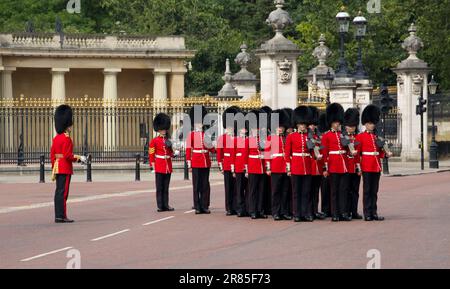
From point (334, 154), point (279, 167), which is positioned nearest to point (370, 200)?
point (334, 154)

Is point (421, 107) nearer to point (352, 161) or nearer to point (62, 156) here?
point (352, 161)

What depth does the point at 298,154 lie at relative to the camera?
2259cm

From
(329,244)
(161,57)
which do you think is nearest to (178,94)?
(161,57)

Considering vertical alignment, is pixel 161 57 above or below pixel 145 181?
above

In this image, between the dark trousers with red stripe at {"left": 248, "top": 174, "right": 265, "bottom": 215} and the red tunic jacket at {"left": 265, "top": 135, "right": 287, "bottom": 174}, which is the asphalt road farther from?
the red tunic jacket at {"left": 265, "top": 135, "right": 287, "bottom": 174}

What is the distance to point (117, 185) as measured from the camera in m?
34.3

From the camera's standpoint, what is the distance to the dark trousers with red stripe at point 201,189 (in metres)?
24.1

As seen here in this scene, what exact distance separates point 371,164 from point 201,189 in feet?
10.8

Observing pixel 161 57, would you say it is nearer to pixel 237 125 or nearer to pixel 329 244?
pixel 237 125

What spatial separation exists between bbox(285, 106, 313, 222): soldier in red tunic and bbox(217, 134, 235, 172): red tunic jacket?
143 cm

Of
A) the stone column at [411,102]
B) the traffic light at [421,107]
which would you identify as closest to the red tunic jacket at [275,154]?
the traffic light at [421,107]

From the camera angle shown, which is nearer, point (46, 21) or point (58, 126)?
point (58, 126)

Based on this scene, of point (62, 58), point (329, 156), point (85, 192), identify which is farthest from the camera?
point (62, 58)

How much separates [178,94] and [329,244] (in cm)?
4408
